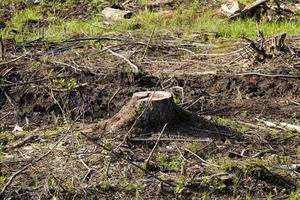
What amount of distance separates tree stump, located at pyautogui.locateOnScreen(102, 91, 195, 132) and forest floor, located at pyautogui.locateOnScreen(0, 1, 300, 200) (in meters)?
0.08

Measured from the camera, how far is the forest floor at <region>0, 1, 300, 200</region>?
506 cm

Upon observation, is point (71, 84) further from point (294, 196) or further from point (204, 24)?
point (204, 24)

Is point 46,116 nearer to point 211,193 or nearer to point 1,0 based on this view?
point 211,193

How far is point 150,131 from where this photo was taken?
5785mm

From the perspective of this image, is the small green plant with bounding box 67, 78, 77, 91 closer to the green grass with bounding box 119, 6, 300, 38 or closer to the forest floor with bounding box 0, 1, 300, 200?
the forest floor with bounding box 0, 1, 300, 200

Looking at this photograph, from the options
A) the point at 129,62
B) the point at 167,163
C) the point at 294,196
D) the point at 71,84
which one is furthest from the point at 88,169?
the point at 129,62

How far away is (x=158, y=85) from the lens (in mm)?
7332

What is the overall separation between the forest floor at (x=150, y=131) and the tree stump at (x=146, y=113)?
75 millimetres

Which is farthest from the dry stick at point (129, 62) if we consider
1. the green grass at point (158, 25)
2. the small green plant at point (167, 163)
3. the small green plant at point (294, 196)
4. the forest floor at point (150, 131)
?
the small green plant at point (294, 196)

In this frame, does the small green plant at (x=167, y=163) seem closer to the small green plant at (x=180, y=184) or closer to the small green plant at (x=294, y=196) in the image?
the small green plant at (x=180, y=184)

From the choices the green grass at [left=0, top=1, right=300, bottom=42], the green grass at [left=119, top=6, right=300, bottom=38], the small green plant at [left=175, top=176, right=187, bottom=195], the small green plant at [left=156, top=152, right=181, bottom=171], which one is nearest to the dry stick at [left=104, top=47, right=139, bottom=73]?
the green grass at [left=0, top=1, right=300, bottom=42]

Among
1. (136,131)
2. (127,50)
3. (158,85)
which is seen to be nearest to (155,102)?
(136,131)

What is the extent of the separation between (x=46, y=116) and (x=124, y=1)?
6662mm

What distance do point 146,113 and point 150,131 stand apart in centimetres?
15
